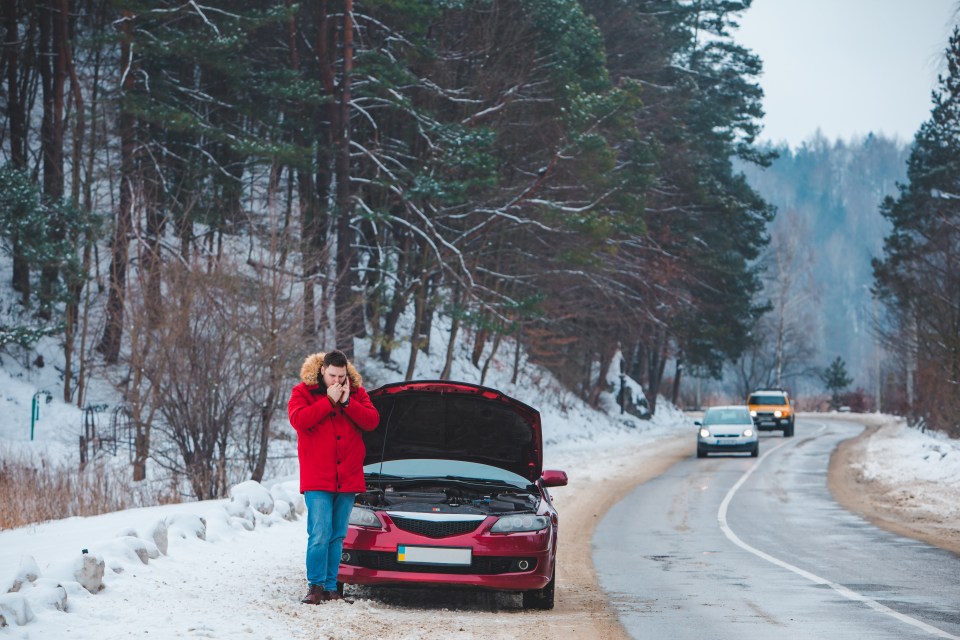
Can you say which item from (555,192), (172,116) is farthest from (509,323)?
(172,116)

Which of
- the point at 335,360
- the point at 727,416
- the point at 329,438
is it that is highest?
the point at 335,360

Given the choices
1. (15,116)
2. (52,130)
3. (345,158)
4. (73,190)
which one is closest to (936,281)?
(345,158)

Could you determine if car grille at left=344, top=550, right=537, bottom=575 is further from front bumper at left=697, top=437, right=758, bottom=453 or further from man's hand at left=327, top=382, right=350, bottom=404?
front bumper at left=697, top=437, right=758, bottom=453

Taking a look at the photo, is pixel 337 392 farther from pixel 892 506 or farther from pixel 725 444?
pixel 725 444

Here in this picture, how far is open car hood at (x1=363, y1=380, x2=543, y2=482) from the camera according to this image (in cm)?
1047

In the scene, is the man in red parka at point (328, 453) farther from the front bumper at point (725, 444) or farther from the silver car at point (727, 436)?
the front bumper at point (725, 444)

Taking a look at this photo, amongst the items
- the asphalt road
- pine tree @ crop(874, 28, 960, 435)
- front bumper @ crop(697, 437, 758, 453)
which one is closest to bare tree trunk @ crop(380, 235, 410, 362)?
front bumper @ crop(697, 437, 758, 453)

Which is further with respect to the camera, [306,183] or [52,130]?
[306,183]

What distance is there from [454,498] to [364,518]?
74 centimetres

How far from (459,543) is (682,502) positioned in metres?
13.3

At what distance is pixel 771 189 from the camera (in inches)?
7313

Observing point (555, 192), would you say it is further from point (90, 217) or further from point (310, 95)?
point (90, 217)

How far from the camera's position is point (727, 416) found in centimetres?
3591

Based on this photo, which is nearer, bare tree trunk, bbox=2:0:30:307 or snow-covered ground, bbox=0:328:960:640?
snow-covered ground, bbox=0:328:960:640
